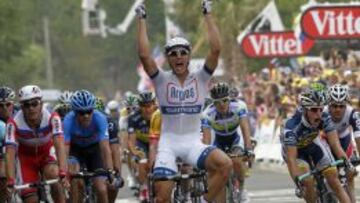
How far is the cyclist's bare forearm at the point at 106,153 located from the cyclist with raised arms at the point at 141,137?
16.0 ft

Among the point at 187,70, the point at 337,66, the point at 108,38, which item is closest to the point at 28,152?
the point at 187,70

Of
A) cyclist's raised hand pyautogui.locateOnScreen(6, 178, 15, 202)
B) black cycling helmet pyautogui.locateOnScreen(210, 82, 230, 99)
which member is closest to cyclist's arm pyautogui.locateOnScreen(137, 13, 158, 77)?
cyclist's raised hand pyautogui.locateOnScreen(6, 178, 15, 202)

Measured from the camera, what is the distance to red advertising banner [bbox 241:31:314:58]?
42031 millimetres

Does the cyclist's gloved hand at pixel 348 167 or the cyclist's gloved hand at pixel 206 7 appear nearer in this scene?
the cyclist's gloved hand at pixel 206 7

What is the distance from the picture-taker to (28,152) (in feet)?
51.3

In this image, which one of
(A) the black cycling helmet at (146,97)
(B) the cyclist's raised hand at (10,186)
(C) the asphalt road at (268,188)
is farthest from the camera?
(C) the asphalt road at (268,188)

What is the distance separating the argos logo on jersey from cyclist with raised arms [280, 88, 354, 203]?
1.55 meters

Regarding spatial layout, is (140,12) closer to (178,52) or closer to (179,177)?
(178,52)

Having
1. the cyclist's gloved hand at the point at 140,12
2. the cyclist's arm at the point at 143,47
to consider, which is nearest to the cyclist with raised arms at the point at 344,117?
the cyclist's arm at the point at 143,47

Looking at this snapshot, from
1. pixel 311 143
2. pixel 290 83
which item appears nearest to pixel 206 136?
pixel 311 143

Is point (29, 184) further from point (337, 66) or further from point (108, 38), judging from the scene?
point (108, 38)

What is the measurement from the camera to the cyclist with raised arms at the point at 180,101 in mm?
13984

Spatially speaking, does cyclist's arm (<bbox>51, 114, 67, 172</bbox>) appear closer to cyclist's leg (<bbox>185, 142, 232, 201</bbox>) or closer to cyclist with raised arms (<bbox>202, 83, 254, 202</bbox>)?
cyclist's leg (<bbox>185, 142, 232, 201</bbox>)

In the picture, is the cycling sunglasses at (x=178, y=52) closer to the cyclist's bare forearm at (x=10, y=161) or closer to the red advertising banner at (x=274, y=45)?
the cyclist's bare forearm at (x=10, y=161)
